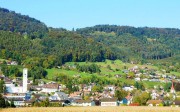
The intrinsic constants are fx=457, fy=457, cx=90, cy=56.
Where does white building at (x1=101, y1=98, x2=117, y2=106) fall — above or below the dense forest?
below

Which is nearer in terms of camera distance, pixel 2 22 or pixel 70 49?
pixel 70 49

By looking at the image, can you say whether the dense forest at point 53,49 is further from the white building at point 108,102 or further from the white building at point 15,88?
the white building at point 108,102

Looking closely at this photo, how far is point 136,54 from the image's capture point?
184625 millimetres

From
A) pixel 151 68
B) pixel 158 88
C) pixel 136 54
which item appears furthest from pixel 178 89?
pixel 136 54

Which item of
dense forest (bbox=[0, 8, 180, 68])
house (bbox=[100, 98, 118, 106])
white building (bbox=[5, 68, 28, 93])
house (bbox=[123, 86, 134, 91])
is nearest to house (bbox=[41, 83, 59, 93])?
white building (bbox=[5, 68, 28, 93])

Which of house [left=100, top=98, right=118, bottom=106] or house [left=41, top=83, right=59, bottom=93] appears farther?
house [left=41, top=83, right=59, bottom=93]

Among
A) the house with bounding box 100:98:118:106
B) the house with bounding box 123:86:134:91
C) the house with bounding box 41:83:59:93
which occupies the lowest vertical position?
the house with bounding box 100:98:118:106

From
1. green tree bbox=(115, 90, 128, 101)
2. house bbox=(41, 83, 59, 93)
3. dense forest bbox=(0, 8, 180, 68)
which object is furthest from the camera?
dense forest bbox=(0, 8, 180, 68)

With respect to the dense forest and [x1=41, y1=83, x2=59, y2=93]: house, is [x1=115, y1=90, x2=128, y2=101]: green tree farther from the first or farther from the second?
the dense forest

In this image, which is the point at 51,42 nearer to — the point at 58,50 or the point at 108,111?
the point at 58,50

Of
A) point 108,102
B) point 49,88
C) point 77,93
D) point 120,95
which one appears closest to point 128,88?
point 77,93

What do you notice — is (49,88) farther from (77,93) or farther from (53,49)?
(53,49)

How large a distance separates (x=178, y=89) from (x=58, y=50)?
50619 millimetres

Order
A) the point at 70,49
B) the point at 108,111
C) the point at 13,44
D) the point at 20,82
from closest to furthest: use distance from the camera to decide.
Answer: the point at 108,111, the point at 20,82, the point at 13,44, the point at 70,49
